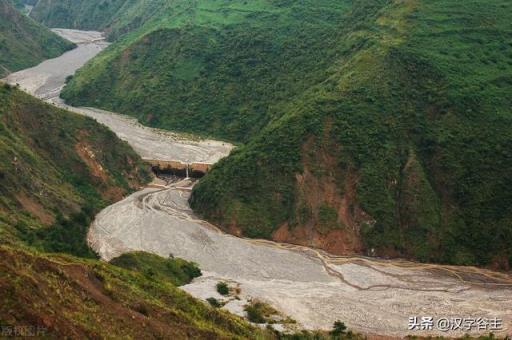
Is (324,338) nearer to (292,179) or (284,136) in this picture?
(292,179)

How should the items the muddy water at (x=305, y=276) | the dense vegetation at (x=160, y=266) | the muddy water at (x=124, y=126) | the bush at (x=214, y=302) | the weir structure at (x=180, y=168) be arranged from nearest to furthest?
1. the bush at (x=214, y=302)
2. the muddy water at (x=305, y=276)
3. the dense vegetation at (x=160, y=266)
4. the weir structure at (x=180, y=168)
5. the muddy water at (x=124, y=126)

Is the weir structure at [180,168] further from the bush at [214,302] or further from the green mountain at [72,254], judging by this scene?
the bush at [214,302]

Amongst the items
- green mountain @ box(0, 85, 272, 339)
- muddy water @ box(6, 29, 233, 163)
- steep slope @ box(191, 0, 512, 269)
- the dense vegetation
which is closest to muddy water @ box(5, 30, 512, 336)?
the dense vegetation

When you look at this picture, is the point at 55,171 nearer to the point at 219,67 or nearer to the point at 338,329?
the point at 338,329

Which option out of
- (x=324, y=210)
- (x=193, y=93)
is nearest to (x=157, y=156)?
(x=193, y=93)

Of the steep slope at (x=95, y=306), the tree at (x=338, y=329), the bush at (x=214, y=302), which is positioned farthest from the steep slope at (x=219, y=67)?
the steep slope at (x=95, y=306)

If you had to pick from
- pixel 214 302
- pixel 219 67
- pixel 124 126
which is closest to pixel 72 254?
pixel 214 302

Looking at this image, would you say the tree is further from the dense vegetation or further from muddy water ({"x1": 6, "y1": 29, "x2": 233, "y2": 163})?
muddy water ({"x1": 6, "y1": 29, "x2": 233, "y2": 163})
